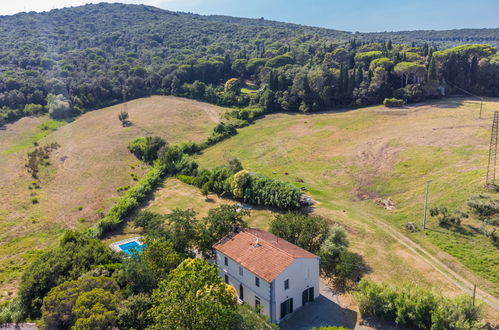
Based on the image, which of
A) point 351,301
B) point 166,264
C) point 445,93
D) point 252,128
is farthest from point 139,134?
point 445,93

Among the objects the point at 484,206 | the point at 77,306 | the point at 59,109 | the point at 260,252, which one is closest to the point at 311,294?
the point at 260,252

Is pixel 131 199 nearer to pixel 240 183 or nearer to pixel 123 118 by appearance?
pixel 240 183

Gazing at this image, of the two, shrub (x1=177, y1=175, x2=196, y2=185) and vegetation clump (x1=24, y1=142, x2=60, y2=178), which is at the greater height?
vegetation clump (x1=24, y1=142, x2=60, y2=178)

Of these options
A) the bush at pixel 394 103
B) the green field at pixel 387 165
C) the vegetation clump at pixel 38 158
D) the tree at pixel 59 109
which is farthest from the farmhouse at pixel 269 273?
the tree at pixel 59 109

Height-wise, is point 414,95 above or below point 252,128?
above

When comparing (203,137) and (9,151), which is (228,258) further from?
(9,151)

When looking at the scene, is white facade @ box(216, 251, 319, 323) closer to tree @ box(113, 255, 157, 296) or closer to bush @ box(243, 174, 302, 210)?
tree @ box(113, 255, 157, 296)

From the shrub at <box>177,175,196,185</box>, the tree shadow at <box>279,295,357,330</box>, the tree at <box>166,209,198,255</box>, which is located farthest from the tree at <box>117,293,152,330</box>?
the shrub at <box>177,175,196,185</box>
